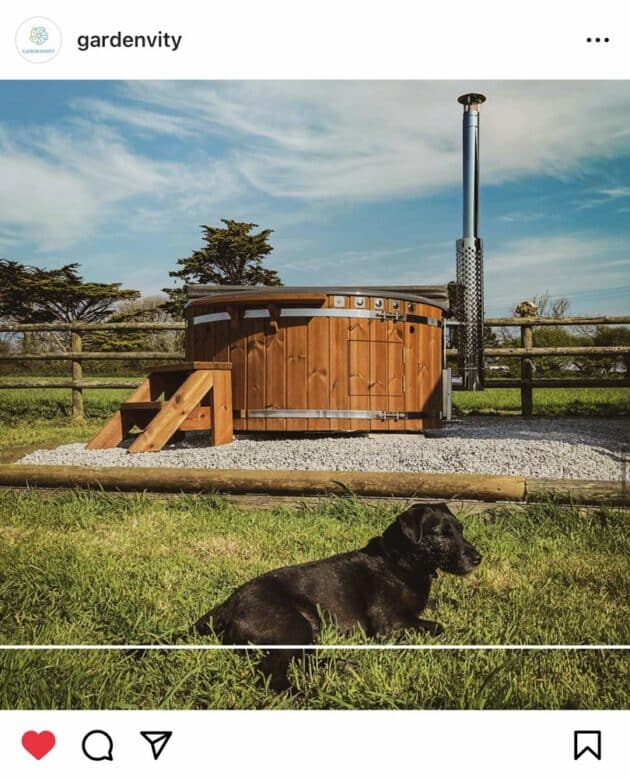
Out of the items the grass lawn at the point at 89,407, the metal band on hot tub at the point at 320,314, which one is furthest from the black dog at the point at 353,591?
the grass lawn at the point at 89,407

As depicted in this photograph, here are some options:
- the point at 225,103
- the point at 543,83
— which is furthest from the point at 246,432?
the point at 543,83

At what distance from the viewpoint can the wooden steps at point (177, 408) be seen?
442 cm

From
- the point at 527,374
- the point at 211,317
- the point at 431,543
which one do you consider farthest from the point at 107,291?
the point at 527,374

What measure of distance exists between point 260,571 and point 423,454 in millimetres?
1966

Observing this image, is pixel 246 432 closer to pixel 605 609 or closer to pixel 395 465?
pixel 395 465

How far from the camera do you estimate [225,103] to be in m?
1.81

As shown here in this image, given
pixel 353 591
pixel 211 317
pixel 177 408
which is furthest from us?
pixel 211 317

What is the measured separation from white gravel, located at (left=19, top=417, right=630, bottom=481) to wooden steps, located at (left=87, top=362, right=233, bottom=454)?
0.52ft
